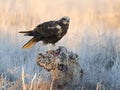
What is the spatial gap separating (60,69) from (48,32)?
786mm

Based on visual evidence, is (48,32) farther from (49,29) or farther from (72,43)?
(72,43)

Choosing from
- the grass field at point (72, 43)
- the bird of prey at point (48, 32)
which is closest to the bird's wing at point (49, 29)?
the bird of prey at point (48, 32)

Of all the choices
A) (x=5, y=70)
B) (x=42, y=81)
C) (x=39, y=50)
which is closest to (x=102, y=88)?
(x=42, y=81)

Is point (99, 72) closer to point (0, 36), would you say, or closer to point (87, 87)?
point (87, 87)

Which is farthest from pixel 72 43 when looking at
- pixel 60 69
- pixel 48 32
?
pixel 60 69

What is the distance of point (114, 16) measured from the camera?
1405 cm

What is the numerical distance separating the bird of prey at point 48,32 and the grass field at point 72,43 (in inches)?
15.8

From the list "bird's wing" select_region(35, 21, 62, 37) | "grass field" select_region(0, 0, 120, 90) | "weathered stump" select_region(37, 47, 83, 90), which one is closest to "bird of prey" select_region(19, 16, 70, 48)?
"bird's wing" select_region(35, 21, 62, 37)

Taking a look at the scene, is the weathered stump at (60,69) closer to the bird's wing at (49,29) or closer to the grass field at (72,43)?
the grass field at (72,43)

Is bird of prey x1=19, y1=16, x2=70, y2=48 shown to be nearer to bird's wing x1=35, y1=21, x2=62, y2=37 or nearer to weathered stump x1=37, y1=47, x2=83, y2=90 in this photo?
bird's wing x1=35, y1=21, x2=62, y2=37

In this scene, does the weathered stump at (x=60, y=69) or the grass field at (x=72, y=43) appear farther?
the grass field at (x=72, y=43)

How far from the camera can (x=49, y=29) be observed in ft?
24.4

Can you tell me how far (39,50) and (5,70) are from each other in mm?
1115

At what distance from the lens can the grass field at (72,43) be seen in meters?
7.64
